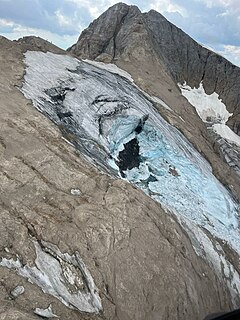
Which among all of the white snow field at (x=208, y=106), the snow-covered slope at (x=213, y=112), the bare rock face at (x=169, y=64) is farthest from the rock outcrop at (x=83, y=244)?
the white snow field at (x=208, y=106)

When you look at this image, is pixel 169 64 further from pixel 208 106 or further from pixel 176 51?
pixel 208 106

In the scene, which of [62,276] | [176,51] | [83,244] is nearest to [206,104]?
[176,51]

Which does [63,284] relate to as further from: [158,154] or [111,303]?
[158,154]

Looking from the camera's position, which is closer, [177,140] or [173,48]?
[177,140]

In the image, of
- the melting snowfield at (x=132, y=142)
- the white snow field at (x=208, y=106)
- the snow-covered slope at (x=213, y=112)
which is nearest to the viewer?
the melting snowfield at (x=132, y=142)

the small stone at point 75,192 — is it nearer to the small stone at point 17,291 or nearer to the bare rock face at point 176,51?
the small stone at point 17,291

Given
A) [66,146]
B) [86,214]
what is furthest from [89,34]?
[86,214]

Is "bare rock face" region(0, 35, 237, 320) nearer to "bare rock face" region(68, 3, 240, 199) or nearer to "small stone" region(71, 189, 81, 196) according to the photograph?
"small stone" region(71, 189, 81, 196)
